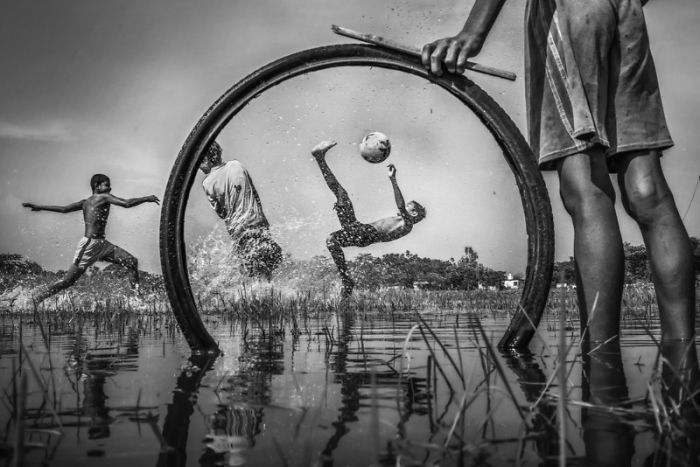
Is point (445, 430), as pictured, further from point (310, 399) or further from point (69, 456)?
point (69, 456)

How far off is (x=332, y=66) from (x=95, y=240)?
8.86 m

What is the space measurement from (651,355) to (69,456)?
2.49 metres

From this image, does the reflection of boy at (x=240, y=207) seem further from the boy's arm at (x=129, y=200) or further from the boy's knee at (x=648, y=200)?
the boy's knee at (x=648, y=200)

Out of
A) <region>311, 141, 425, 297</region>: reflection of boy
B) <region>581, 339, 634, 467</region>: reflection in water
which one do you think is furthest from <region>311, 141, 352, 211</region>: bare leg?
<region>581, 339, 634, 467</region>: reflection in water

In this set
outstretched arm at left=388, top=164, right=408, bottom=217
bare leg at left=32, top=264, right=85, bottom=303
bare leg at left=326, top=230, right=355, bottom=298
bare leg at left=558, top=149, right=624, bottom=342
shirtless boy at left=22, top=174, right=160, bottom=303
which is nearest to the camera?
bare leg at left=558, top=149, right=624, bottom=342

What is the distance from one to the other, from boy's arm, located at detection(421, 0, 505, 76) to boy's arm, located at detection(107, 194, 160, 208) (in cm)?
765

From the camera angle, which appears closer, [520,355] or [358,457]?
[358,457]

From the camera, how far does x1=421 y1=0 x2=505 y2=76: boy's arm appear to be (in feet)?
9.97

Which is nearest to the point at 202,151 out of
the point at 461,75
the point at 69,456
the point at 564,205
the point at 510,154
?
the point at 461,75

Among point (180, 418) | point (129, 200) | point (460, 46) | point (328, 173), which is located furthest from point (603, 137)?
point (129, 200)

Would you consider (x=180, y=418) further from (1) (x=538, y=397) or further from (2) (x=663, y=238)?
(2) (x=663, y=238)

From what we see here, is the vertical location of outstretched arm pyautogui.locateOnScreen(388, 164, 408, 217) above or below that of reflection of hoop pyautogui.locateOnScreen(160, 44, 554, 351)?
above

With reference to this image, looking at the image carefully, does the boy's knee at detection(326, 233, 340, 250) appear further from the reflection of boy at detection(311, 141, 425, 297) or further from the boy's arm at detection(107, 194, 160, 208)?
the boy's arm at detection(107, 194, 160, 208)

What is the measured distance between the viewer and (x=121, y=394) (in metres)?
1.78
